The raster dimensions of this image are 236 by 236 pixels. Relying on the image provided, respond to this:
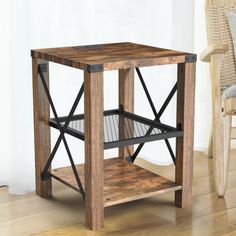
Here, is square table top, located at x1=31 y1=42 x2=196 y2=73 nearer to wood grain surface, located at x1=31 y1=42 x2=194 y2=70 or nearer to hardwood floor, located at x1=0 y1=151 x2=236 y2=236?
wood grain surface, located at x1=31 y1=42 x2=194 y2=70

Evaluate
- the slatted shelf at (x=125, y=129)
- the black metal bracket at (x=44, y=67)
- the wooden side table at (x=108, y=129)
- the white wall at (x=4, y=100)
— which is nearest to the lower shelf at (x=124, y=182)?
the wooden side table at (x=108, y=129)

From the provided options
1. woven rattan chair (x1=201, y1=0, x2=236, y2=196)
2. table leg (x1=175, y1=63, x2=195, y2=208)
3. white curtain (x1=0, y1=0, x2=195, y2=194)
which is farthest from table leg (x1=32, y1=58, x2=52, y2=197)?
woven rattan chair (x1=201, y1=0, x2=236, y2=196)

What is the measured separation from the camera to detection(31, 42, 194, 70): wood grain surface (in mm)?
2104

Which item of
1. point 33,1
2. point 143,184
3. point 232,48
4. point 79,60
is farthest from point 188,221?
point 33,1

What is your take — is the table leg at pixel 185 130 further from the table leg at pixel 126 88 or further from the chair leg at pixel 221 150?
the table leg at pixel 126 88

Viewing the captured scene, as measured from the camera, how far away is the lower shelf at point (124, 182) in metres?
2.23

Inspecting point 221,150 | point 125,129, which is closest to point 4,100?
point 125,129

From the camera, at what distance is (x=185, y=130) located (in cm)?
229

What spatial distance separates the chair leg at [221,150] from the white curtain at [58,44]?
0.47 m

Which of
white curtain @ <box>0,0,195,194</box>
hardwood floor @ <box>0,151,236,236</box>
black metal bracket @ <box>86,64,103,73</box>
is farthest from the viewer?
white curtain @ <box>0,0,195,194</box>

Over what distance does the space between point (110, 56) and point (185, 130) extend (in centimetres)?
38

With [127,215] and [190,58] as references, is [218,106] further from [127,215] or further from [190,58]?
[127,215]

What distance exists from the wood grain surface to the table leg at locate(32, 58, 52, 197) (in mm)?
101

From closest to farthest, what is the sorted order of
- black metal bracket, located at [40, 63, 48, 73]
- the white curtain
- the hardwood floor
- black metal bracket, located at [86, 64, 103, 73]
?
black metal bracket, located at [86, 64, 103, 73] < the hardwood floor < black metal bracket, located at [40, 63, 48, 73] < the white curtain
